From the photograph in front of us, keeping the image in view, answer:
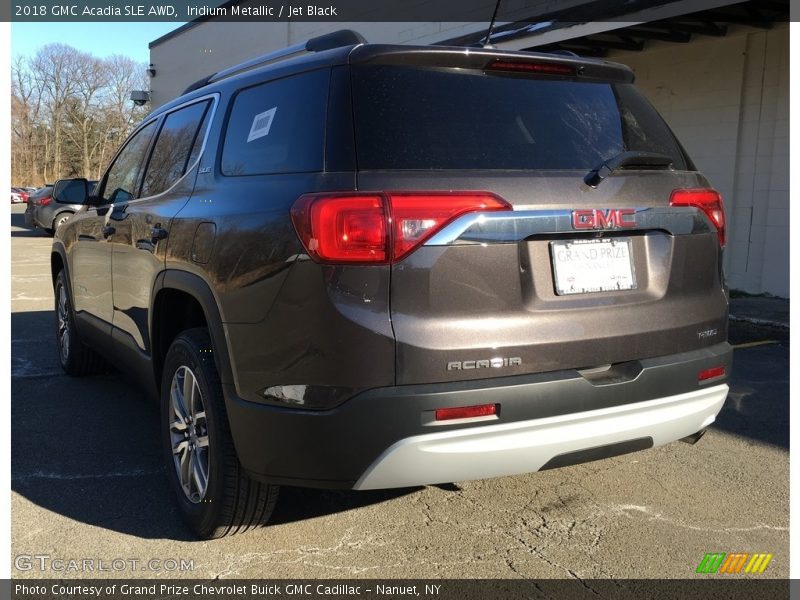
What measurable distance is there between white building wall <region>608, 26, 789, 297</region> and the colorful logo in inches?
Answer: 288

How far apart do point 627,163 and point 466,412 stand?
116cm

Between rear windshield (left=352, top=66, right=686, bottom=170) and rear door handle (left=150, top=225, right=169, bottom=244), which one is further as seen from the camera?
rear door handle (left=150, top=225, right=169, bottom=244)

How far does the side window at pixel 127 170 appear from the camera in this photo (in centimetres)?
445

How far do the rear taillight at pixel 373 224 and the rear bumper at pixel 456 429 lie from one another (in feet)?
1.50

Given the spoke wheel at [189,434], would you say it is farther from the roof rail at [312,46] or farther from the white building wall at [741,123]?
the white building wall at [741,123]

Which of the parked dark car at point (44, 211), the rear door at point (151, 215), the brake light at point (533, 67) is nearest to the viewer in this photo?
the brake light at point (533, 67)

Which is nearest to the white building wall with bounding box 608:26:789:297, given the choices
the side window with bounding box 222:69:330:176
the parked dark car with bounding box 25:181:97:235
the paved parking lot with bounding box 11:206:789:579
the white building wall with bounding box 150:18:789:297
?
the white building wall with bounding box 150:18:789:297

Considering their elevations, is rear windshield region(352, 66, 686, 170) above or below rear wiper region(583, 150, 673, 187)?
above

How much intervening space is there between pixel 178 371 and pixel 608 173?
6.45 ft

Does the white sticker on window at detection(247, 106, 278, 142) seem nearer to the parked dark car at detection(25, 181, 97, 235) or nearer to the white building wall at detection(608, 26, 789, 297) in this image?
the white building wall at detection(608, 26, 789, 297)

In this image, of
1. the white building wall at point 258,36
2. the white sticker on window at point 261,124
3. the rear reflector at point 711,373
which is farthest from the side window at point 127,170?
the white building wall at point 258,36

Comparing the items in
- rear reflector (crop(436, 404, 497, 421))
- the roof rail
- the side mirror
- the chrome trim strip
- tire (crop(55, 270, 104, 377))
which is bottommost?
tire (crop(55, 270, 104, 377))

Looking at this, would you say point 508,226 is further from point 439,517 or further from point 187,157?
point 187,157

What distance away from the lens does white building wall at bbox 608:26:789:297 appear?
9.45m
